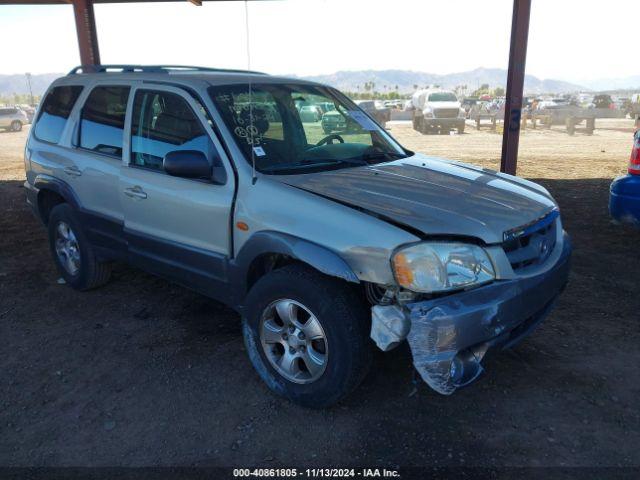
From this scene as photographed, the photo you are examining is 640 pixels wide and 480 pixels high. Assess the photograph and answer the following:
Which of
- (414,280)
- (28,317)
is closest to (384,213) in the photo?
(414,280)

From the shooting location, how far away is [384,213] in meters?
2.62

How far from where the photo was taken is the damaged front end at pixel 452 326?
7.83ft

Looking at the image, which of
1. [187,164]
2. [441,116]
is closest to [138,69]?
[187,164]

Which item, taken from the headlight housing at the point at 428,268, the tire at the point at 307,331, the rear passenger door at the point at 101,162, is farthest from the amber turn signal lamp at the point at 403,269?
the rear passenger door at the point at 101,162

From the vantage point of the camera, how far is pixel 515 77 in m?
8.66

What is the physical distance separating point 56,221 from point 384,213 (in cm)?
338

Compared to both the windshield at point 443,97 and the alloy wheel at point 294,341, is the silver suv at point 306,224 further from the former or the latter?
the windshield at point 443,97

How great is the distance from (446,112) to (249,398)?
25.7m

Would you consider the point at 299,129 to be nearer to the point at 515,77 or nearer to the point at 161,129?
the point at 161,129

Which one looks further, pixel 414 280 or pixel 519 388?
pixel 519 388

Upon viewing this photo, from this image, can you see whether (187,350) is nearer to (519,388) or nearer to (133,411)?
(133,411)

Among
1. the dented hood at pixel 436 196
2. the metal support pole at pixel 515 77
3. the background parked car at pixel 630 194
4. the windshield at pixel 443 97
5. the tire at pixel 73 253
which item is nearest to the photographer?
the dented hood at pixel 436 196

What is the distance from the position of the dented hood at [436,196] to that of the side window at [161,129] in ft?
2.40

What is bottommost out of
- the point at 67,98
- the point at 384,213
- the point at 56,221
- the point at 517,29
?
the point at 56,221
